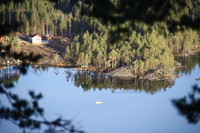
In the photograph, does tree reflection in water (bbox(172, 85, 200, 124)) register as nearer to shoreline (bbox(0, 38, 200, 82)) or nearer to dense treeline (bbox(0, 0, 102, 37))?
shoreline (bbox(0, 38, 200, 82))

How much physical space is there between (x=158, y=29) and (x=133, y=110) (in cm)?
1720

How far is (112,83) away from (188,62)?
1441 cm

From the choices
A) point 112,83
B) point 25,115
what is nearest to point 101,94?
point 112,83

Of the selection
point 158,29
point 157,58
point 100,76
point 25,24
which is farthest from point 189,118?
point 25,24

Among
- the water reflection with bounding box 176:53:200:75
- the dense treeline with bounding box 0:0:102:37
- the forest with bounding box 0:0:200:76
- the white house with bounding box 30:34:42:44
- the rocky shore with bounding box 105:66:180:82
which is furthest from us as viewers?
the dense treeline with bounding box 0:0:102:37

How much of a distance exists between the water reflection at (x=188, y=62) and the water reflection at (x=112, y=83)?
542 cm

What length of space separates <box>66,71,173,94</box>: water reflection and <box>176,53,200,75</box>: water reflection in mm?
5418

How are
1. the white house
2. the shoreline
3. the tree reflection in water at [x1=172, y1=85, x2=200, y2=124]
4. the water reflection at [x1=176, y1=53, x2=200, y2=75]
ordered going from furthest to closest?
the white house
the water reflection at [x1=176, y1=53, x2=200, y2=75]
the shoreline
the tree reflection in water at [x1=172, y1=85, x2=200, y2=124]

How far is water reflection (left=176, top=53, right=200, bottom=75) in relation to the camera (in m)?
37.0

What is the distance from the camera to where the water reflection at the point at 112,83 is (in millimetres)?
30188

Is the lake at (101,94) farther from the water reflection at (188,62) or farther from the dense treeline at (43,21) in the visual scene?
the dense treeline at (43,21)

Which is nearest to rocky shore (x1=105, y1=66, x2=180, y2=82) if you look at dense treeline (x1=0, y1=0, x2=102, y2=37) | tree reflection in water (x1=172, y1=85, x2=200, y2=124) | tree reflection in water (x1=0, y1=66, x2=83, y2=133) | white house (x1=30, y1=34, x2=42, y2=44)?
white house (x1=30, y1=34, x2=42, y2=44)

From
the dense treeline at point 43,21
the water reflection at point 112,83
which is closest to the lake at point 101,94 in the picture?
the water reflection at point 112,83

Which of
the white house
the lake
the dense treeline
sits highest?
the dense treeline
